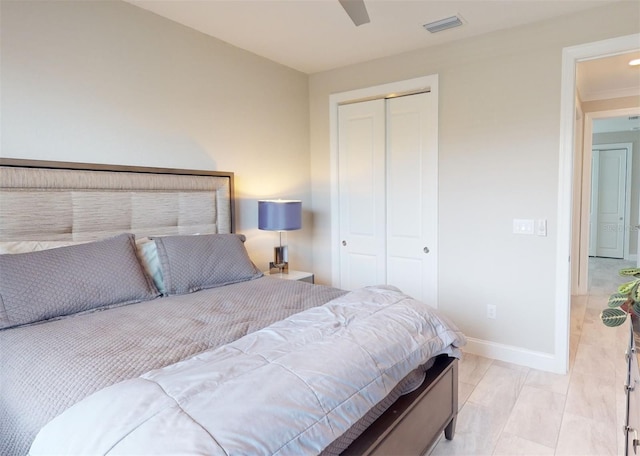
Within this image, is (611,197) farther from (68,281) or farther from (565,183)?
(68,281)

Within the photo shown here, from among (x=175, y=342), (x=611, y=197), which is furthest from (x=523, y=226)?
(x=611, y=197)

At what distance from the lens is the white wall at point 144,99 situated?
2.09 metres

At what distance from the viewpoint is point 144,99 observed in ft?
8.52

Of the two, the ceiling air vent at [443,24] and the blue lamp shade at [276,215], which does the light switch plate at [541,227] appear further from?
the blue lamp shade at [276,215]

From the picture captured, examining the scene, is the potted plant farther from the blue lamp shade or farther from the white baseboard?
the blue lamp shade

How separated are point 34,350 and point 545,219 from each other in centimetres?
Result: 304

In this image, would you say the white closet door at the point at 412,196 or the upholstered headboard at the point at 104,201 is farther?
the white closet door at the point at 412,196

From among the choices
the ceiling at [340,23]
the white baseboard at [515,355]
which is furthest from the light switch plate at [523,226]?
the ceiling at [340,23]

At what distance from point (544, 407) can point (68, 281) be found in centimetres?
273

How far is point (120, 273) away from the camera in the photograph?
1.96m

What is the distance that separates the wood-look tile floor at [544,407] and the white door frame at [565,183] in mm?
257

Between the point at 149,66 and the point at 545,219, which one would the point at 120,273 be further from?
the point at 545,219

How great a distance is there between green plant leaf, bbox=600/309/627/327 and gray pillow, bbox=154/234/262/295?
1922 mm

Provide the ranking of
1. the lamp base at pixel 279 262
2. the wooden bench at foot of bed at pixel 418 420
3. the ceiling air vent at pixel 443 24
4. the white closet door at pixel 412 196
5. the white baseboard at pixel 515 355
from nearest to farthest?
the wooden bench at foot of bed at pixel 418 420 < the ceiling air vent at pixel 443 24 < the white baseboard at pixel 515 355 < the white closet door at pixel 412 196 < the lamp base at pixel 279 262
